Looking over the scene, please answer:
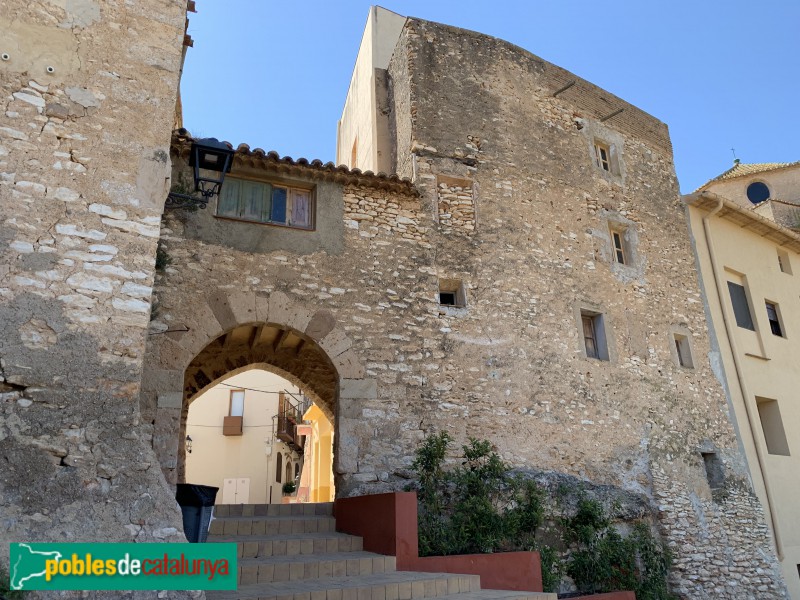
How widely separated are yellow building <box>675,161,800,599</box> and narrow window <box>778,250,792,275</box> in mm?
23

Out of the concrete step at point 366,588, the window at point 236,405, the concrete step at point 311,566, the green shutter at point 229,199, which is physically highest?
the window at point 236,405

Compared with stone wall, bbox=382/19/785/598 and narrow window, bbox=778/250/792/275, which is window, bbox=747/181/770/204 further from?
stone wall, bbox=382/19/785/598

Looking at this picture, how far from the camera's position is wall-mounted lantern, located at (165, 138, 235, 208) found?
7.24 meters

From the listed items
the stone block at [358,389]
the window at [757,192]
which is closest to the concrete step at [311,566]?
the stone block at [358,389]

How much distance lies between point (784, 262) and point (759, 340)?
3.08 m

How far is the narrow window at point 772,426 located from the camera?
1269cm

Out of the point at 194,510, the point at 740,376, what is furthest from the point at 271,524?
the point at 740,376

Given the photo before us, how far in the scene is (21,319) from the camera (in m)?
4.55

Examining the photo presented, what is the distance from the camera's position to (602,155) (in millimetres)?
12531

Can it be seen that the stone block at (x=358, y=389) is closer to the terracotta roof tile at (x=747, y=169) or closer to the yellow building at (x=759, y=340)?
Answer: the yellow building at (x=759, y=340)

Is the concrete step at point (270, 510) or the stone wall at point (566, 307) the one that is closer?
the concrete step at point (270, 510)

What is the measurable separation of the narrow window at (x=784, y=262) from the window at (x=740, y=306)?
7.06 feet

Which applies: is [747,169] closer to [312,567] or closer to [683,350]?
[683,350]

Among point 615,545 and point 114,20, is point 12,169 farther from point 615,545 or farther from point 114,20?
point 615,545
